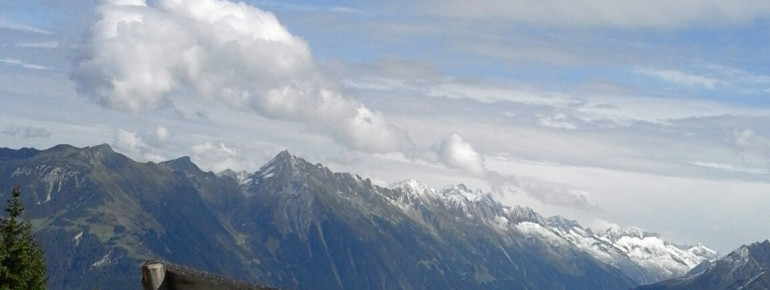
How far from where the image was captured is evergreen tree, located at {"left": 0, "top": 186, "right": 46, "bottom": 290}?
44.6 m

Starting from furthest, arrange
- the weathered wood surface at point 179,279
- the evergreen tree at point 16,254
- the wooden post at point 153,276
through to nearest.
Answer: the evergreen tree at point 16,254
the weathered wood surface at point 179,279
the wooden post at point 153,276

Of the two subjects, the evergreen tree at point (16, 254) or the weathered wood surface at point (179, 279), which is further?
the evergreen tree at point (16, 254)

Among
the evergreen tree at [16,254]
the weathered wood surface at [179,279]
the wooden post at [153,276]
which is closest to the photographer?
the wooden post at [153,276]

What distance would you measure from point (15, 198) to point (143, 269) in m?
35.5

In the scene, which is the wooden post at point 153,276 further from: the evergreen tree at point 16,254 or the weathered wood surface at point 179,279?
the evergreen tree at point 16,254

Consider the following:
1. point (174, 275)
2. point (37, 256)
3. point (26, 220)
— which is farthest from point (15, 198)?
point (174, 275)

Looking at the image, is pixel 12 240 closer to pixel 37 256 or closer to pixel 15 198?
pixel 15 198

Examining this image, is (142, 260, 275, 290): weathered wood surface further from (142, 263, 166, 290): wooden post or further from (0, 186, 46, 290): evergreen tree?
(0, 186, 46, 290): evergreen tree

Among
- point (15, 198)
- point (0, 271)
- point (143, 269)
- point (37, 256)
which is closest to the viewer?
point (143, 269)

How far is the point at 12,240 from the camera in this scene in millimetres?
45969

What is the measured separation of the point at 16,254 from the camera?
4553 cm

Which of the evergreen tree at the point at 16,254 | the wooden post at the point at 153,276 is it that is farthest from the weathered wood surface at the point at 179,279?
the evergreen tree at the point at 16,254

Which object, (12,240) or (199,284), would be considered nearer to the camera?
(199,284)

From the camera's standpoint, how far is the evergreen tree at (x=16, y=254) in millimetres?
44612
